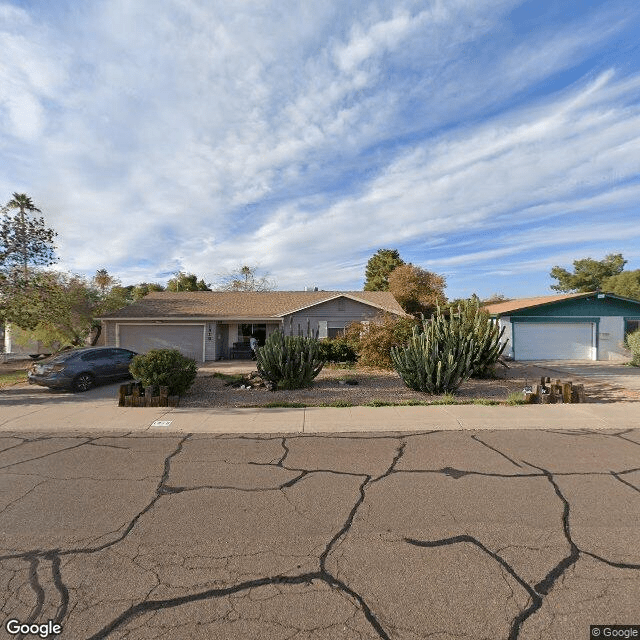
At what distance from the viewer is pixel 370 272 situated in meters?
43.8

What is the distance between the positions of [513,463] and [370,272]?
39.5m

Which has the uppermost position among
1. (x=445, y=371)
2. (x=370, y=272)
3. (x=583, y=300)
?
(x=370, y=272)

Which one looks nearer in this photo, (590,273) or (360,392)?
(360,392)

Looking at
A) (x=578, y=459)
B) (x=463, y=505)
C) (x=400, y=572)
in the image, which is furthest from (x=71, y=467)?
(x=578, y=459)

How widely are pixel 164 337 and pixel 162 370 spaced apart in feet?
40.1

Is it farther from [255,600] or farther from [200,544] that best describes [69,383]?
[255,600]

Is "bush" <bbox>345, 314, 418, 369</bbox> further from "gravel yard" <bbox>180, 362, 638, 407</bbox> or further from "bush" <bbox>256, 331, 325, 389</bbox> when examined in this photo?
"bush" <bbox>256, 331, 325, 389</bbox>

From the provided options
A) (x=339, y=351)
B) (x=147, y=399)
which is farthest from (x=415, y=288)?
(x=147, y=399)

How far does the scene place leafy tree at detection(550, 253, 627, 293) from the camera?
40000 millimetres

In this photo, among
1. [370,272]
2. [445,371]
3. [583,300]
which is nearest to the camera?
[445,371]

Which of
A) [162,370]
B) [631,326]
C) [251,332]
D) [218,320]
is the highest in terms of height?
[218,320]

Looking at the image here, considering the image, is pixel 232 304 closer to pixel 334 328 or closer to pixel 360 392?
pixel 334 328

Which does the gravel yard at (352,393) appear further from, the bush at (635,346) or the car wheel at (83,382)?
the bush at (635,346)

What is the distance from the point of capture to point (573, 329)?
21031 mm
